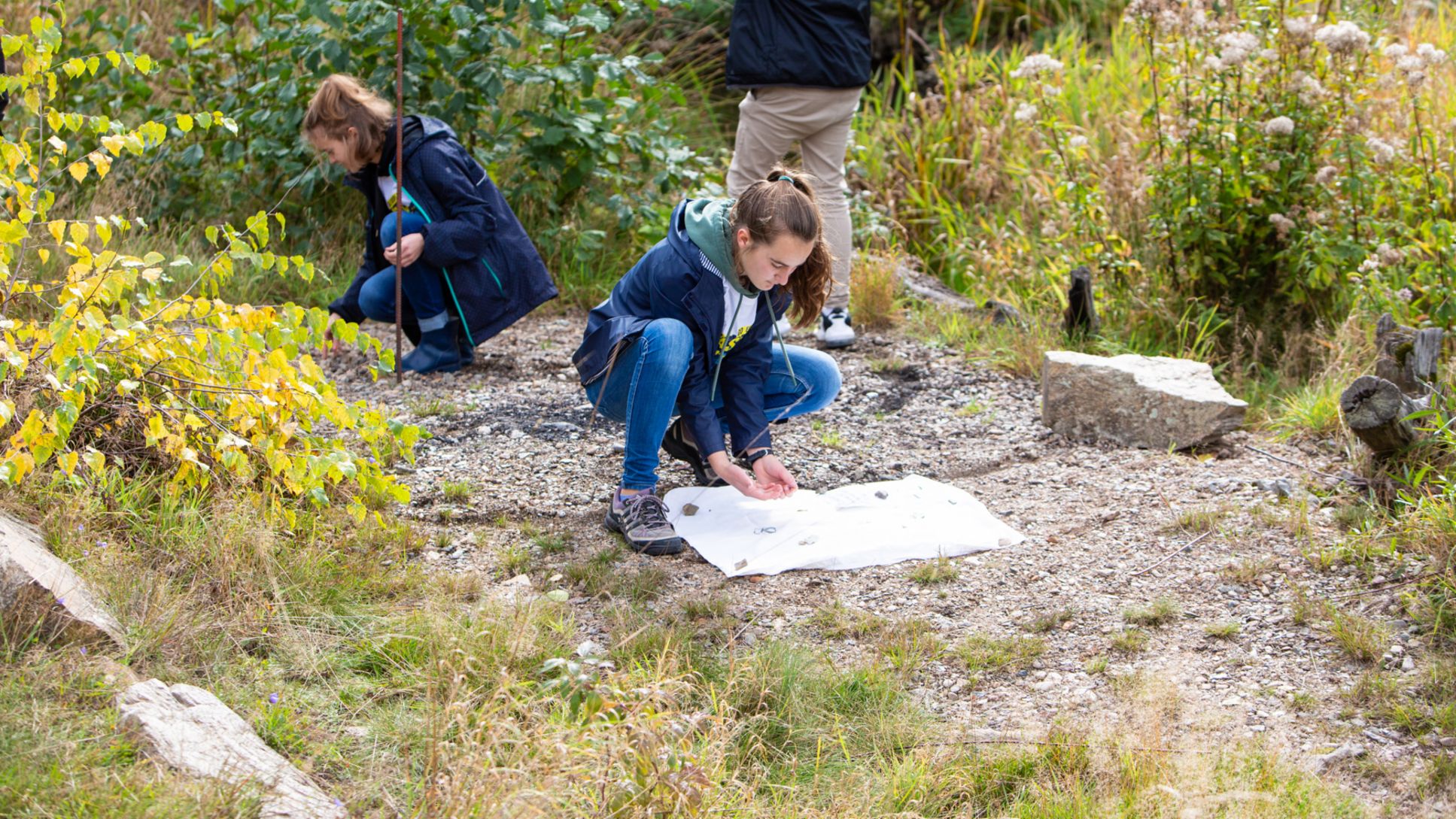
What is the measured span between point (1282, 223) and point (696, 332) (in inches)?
94.6

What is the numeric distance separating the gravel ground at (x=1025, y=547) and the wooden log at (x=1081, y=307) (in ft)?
1.23

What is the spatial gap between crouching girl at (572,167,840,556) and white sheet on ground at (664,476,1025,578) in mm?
142

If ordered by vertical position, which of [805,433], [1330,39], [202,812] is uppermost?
[1330,39]

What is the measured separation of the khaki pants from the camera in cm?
491

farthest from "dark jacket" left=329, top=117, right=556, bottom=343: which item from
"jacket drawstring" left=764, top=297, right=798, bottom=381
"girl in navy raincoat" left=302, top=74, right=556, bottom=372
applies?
"jacket drawstring" left=764, top=297, right=798, bottom=381

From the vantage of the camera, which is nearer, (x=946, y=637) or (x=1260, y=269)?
(x=946, y=637)

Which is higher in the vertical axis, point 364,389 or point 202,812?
point 202,812

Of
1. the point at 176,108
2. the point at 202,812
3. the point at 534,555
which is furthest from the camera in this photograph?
the point at 176,108

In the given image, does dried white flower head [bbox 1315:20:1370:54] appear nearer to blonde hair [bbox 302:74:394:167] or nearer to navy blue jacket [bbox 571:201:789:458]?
navy blue jacket [bbox 571:201:789:458]

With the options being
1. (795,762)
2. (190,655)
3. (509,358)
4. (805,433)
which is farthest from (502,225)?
(795,762)

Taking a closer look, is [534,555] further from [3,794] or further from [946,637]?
[3,794]

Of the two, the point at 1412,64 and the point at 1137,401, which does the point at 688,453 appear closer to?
the point at 1137,401

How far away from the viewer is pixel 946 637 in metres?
2.96

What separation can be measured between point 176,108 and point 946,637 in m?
4.45
